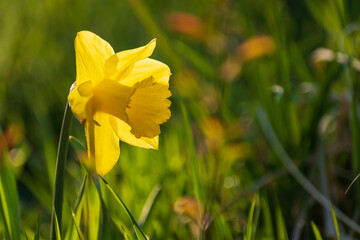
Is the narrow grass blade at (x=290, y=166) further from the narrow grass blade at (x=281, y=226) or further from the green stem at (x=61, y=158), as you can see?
the green stem at (x=61, y=158)

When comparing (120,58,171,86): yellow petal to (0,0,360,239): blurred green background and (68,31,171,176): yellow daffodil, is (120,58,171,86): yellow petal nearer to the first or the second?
(68,31,171,176): yellow daffodil

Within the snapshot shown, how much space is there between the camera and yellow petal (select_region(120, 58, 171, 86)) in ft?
2.31

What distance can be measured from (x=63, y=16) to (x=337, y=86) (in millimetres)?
1985

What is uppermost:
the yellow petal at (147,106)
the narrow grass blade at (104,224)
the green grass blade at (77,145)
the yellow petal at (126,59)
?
the yellow petal at (126,59)

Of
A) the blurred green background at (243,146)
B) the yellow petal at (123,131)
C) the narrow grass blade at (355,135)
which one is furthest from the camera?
the blurred green background at (243,146)

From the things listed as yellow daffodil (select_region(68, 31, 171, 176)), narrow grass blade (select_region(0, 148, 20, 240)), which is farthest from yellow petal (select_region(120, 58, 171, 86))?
narrow grass blade (select_region(0, 148, 20, 240))

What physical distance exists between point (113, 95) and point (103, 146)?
0.32 feet

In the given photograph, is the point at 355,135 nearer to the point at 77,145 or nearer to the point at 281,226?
the point at 281,226

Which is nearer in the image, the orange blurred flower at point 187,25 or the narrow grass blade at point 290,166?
the narrow grass blade at point 290,166

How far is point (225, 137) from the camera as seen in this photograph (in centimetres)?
135

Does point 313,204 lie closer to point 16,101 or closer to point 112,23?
point 16,101

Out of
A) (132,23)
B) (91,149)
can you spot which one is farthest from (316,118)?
(132,23)

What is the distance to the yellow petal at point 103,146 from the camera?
0.67 meters

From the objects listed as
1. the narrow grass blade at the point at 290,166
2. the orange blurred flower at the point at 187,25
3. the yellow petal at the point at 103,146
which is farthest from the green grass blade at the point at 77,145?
the orange blurred flower at the point at 187,25
